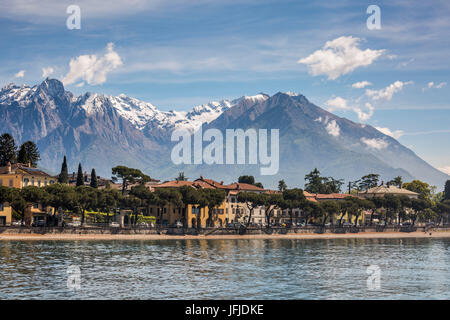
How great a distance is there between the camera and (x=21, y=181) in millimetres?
161625

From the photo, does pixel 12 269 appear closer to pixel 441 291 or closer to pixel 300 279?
pixel 300 279

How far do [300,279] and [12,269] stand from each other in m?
36.4

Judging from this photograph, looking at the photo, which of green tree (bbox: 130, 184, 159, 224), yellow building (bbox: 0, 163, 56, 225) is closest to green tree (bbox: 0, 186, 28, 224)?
yellow building (bbox: 0, 163, 56, 225)

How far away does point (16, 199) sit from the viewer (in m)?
135

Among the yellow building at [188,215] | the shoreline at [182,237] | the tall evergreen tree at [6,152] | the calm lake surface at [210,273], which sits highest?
the tall evergreen tree at [6,152]

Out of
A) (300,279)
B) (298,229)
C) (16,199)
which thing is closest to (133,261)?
(300,279)

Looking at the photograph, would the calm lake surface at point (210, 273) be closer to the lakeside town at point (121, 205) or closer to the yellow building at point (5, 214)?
the lakeside town at point (121, 205)

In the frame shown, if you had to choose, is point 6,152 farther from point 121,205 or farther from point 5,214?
point 121,205

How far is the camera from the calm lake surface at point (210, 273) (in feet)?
204

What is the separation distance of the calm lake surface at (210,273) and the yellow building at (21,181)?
28266mm

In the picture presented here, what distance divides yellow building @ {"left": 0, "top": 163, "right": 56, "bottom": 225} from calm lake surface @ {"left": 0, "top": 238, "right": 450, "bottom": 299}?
28266 mm

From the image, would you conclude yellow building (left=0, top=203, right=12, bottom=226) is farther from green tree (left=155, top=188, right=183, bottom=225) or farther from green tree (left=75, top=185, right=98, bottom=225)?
green tree (left=155, top=188, right=183, bottom=225)

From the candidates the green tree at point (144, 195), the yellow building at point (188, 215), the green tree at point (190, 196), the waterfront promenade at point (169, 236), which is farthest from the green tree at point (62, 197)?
the yellow building at point (188, 215)

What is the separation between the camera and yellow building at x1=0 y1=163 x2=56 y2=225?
144m
